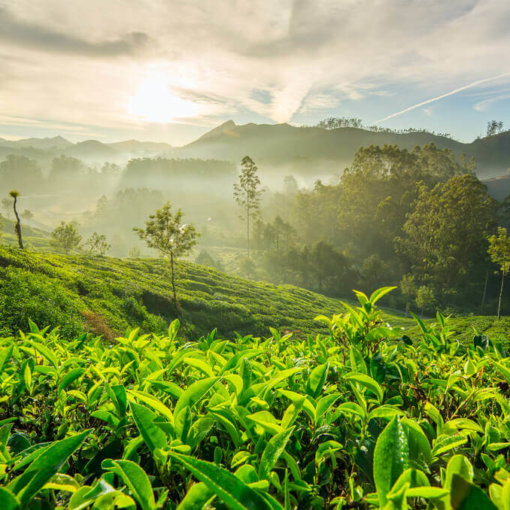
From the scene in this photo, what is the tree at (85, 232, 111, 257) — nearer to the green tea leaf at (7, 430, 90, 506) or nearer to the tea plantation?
the tea plantation

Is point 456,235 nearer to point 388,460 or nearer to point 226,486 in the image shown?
point 388,460

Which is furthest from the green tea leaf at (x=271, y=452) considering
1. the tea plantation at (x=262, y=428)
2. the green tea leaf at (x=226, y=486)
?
the green tea leaf at (x=226, y=486)

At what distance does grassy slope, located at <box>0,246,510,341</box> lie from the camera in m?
11.5

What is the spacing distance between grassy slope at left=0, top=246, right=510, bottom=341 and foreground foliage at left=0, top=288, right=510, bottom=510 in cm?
553

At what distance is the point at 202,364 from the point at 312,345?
1.29m

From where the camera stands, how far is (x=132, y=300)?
53.1 ft

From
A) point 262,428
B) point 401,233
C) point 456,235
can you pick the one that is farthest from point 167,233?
point 401,233

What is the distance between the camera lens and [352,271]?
164ft

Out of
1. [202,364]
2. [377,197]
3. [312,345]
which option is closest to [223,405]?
[202,364]

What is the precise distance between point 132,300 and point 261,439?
55.1 feet

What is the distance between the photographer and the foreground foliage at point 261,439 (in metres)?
0.65

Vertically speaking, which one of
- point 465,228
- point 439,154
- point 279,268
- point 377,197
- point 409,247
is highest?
point 439,154

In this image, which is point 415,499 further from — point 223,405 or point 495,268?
point 495,268

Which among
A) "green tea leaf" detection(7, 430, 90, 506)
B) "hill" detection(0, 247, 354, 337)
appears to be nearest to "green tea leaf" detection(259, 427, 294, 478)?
"green tea leaf" detection(7, 430, 90, 506)
